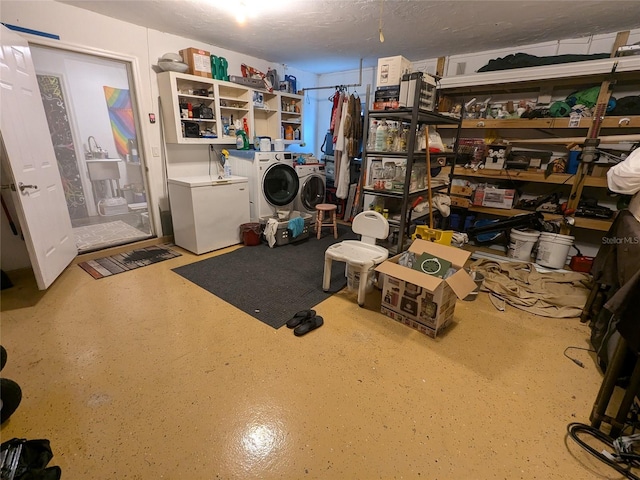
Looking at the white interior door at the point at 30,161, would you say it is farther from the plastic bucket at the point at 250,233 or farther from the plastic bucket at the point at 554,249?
the plastic bucket at the point at 554,249

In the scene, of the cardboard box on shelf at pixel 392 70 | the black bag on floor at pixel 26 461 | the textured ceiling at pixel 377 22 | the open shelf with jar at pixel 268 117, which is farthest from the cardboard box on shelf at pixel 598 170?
the black bag on floor at pixel 26 461

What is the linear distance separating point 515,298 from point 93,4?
182 inches

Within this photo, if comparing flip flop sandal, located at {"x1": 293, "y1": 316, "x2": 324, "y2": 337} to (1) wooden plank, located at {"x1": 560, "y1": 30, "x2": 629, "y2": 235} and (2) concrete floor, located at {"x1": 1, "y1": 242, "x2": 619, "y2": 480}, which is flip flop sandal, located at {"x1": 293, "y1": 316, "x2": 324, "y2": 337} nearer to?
(2) concrete floor, located at {"x1": 1, "y1": 242, "x2": 619, "y2": 480}

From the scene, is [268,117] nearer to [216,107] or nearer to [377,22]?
[216,107]

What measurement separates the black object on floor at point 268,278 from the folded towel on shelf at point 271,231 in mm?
96

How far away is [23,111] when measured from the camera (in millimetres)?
2275

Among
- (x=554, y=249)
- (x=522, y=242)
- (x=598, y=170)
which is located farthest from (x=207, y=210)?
(x=598, y=170)

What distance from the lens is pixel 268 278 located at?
288 centimetres

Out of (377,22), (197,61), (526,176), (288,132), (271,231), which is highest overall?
(377,22)

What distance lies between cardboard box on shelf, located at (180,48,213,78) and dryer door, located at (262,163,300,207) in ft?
4.38

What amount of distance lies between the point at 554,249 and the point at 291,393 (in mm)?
3105

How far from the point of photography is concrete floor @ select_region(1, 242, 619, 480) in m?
1.26

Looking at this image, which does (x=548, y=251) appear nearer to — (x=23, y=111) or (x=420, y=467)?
(x=420, y=467)

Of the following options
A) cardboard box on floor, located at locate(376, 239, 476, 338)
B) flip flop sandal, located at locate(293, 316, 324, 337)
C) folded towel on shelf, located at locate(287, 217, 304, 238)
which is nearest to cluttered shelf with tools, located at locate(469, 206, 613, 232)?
cardboard box on floor, located at locate(376, 239, 476, 338)
